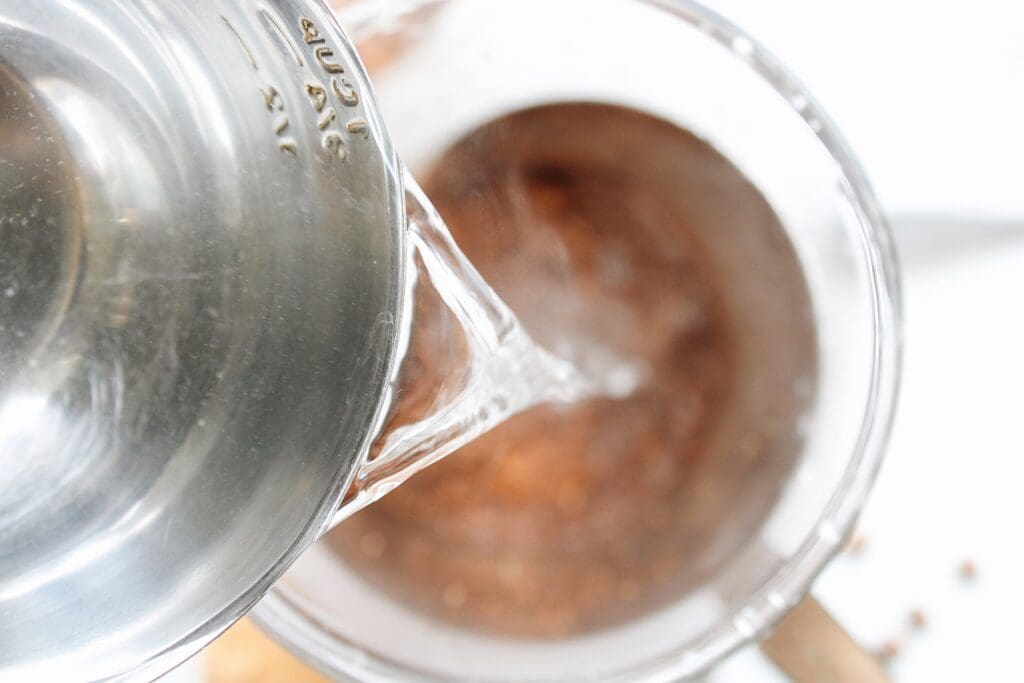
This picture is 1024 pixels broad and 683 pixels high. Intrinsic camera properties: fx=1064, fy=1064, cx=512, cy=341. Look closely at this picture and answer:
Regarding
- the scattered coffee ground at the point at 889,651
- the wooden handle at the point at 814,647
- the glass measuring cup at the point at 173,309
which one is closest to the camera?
the glass measuring cup at the point at 173,309

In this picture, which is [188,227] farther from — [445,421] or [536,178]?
[536,178]

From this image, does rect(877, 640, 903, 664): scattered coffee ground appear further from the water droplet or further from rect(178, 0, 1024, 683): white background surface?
the water droplet

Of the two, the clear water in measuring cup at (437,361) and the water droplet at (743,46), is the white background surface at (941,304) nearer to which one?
the water droplet at (743,46)

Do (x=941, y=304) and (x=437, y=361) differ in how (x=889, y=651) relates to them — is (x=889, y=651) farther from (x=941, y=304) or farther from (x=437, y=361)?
(x=437, y=361)

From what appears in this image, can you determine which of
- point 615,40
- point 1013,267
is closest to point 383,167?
point 615,40

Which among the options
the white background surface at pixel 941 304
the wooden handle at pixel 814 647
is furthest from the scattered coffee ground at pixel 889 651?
the wooden handle at pixel 814 647

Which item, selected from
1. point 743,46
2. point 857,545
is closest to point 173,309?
point 743,46
